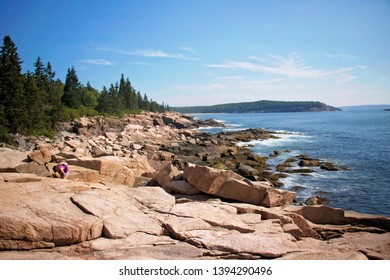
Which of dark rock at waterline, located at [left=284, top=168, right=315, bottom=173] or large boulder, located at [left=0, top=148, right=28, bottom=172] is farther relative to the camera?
dark rock at waterline, located at [left=284, top=168, right=315, bottom=173]

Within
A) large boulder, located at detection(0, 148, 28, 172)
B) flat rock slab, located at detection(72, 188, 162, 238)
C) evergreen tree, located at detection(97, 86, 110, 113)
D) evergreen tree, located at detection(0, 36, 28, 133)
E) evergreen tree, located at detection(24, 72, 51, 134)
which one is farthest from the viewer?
evergreen tree, located at detection(97, 86, 110, 113)

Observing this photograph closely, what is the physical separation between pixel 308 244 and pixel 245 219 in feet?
6.79

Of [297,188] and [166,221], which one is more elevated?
[166,221]

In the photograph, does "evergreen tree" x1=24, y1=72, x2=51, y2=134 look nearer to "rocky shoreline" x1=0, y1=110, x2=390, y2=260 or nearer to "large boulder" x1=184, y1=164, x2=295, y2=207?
"rocky shoreline" x1=0, y1=110, x2=390, y2=260

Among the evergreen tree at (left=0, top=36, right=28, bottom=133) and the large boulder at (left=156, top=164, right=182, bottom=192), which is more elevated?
the evergreen tree at (left=0, top=36, right=28, bottom=133)

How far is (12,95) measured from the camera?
22.3 m

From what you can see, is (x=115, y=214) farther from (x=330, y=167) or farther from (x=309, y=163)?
(x=309, y=163)

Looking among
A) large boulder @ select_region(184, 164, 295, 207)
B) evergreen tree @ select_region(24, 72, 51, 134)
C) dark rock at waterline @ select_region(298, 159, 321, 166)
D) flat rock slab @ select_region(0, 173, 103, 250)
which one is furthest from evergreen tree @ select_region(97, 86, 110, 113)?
flat rock slab @ select_region(0, 173, 103, 250)

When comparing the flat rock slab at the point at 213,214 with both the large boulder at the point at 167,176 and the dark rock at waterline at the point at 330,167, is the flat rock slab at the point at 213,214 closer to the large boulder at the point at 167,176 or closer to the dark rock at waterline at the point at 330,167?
the large boulder at the point at 167,176

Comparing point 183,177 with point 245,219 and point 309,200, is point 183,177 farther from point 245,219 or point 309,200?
point 309,200

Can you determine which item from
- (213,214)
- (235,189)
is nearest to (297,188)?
(235,189)

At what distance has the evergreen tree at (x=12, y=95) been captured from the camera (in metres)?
18.3

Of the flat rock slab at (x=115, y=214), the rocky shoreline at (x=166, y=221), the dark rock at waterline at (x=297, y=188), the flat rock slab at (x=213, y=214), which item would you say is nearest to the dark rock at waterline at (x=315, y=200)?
the dark rock at waterline at (x=297, y=188)

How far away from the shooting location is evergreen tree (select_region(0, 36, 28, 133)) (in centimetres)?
1831
